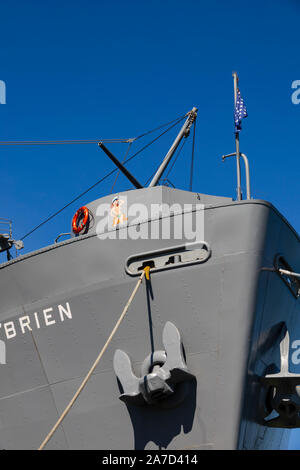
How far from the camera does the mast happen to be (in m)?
11.9

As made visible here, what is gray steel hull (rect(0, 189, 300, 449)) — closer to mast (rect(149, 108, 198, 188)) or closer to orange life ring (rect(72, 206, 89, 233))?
orange life ring (rect(72, 206, 89, 233))

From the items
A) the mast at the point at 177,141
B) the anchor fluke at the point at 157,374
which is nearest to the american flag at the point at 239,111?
the mast at the point at 177,141

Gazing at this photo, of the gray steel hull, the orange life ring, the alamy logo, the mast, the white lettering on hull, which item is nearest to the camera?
the gray steel hull

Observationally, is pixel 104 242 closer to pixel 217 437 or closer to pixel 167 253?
pixel 167 253

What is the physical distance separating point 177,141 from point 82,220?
346 centimetres

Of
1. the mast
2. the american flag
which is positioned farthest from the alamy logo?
the american flag

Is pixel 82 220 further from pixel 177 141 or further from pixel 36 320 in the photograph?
pixel 177 141

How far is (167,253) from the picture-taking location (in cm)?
859

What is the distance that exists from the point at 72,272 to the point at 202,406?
2.88m

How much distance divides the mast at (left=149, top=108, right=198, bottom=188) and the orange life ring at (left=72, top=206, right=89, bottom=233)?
192cm

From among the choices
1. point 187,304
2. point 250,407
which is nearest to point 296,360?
point 250,407

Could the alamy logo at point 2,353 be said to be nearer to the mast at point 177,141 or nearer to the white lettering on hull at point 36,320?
the white lettering on hull at point 36,320

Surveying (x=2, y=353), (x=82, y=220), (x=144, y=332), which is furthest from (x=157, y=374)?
(x=82, y=220)

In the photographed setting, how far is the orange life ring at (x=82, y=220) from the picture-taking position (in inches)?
400
